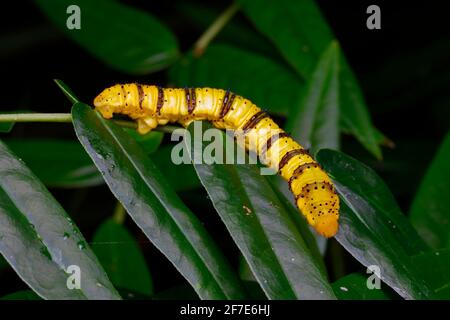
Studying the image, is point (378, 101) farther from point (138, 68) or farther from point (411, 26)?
point (138, 68)

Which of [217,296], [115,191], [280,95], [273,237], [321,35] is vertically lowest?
[217,296]

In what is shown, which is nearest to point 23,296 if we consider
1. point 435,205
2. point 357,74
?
point 435,205

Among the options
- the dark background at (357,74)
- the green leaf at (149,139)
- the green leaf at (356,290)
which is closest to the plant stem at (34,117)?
the green leaf at (149,139)

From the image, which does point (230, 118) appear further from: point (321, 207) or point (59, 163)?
point (59, 163)

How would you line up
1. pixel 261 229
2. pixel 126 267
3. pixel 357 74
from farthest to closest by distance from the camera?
pixel 357 74
pixel 126 267
pixel 261 229

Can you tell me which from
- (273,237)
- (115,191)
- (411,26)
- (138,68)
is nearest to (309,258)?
(273,237)

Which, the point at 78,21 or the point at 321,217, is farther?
the point at 78,21
